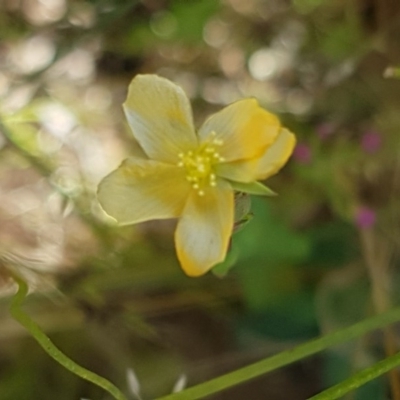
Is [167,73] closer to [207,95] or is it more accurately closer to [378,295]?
[207,95]

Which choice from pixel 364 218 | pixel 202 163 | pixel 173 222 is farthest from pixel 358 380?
pixel 173 222

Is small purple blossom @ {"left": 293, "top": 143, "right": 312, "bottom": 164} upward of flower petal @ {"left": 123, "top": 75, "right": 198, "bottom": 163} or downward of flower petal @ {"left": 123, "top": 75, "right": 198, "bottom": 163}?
downward

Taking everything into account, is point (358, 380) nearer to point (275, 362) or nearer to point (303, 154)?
point (275, 362)

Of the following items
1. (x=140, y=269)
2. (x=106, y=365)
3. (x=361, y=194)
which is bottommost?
(x=106, y=365)

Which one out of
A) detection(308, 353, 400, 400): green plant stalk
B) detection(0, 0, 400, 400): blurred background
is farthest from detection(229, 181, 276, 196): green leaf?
detection(0, 0, 400, 400): blurred background

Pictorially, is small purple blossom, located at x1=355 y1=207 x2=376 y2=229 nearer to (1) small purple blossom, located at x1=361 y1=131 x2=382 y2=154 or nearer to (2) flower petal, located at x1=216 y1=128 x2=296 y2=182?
(1) small purple blossom, located at x1=361 y1=131 x2=382 y2=154

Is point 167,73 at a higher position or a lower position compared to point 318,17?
lower

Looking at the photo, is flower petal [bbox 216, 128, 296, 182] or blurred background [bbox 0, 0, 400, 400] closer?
flower petal [bbox 216, 128, 296, 182]

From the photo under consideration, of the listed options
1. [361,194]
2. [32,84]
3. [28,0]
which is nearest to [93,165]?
[32,84]
